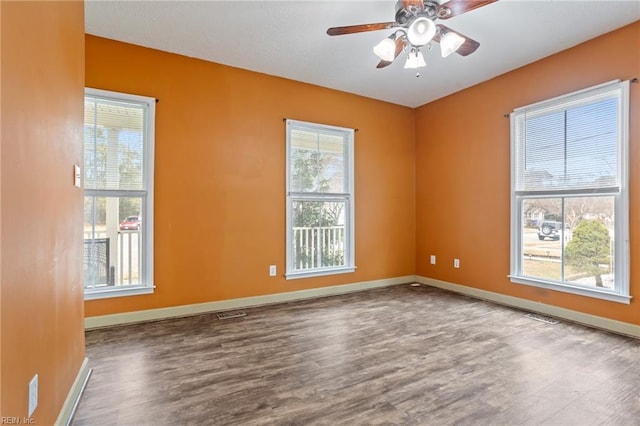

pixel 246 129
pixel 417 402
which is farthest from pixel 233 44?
pixel 417 402

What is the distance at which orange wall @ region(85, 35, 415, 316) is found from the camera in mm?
3342

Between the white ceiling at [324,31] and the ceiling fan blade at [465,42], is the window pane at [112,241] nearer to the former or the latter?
the white ceiling at [324,31]

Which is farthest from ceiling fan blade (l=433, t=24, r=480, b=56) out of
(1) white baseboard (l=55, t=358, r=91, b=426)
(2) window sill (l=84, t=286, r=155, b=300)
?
(2) window sill (l=84, t=286, r=155, b=300)

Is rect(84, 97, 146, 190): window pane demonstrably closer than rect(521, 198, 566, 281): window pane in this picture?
Yes

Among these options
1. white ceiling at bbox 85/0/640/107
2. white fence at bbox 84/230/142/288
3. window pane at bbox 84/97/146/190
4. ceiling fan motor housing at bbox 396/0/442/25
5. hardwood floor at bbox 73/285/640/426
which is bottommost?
hardwood floor at bbox 73/285/640/426

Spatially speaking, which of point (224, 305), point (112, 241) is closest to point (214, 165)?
point (112, 241)

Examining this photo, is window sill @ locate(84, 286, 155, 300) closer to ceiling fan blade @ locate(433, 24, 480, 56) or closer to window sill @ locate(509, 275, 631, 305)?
ceiling fan blade @ locate(433, 24, 480, 56)

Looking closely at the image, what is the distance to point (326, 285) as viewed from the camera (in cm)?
441

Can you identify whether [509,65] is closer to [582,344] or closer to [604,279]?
[604,279]

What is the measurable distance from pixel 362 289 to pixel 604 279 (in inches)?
106

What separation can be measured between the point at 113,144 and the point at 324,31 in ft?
7.71

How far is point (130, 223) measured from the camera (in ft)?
10.8

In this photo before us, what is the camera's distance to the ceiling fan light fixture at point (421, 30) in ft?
7.66

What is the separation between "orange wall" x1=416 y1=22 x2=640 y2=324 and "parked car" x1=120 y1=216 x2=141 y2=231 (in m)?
3.98
